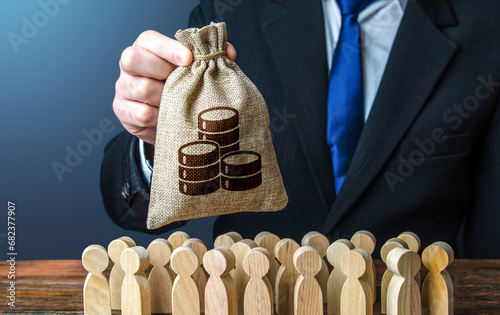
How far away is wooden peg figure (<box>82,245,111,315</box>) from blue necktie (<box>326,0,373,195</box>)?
2.37ft

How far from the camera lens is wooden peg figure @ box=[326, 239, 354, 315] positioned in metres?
0.67

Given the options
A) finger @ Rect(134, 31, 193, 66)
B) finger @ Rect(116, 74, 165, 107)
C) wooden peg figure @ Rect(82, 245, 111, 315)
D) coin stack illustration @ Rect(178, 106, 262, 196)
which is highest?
finger @ Rect(134, 31, 193, 66)

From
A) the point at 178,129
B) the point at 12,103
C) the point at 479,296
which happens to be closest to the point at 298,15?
the point at 178,129

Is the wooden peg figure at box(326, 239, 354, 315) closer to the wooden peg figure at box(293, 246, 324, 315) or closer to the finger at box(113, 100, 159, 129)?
the wooden peg figure at box(293, 246, 324, 315)

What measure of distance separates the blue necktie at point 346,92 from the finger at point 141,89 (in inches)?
19.5

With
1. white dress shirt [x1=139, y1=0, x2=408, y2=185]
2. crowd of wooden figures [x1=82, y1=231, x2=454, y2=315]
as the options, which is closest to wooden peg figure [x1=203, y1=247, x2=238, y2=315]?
crowd of wooden figures [x1=82, y1=231, x2=454, y2=315]

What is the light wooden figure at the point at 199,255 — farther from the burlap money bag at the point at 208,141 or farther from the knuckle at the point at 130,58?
the knuckle at the point at 130,58

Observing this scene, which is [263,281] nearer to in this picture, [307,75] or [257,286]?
[257,286]

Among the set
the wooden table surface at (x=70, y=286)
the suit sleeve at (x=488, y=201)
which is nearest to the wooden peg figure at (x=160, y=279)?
the wooden table surface at (x=70, y=286)

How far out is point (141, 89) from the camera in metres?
0.87

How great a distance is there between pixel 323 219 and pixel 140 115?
0.62 m

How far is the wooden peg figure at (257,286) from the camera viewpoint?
613 millimetres

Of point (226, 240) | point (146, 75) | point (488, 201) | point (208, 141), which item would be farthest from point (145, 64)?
point (488, 201)

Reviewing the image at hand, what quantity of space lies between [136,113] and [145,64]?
0.12 m
